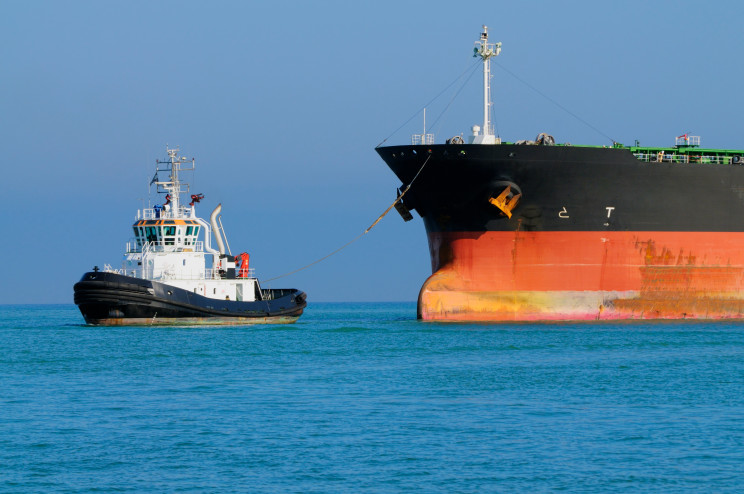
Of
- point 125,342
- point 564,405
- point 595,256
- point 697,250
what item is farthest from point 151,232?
point 564,405

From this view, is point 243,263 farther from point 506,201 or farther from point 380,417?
point 380,417

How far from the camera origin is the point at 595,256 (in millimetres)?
30016

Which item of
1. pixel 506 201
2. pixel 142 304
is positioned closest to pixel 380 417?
pixel 506 201

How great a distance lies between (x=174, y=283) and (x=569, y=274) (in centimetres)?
1237

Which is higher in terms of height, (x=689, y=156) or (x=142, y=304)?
(x=689, y=156)

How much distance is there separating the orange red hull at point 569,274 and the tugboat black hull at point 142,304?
6.63 m

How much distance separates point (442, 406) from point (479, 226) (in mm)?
13798

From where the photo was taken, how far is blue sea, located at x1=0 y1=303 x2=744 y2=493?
12.1 metres

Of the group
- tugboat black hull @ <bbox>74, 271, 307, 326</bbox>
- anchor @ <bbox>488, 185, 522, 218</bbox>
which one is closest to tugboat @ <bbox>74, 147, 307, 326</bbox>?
tugboat black hull @ <bbox>74, 271, 307, 326</bbox>

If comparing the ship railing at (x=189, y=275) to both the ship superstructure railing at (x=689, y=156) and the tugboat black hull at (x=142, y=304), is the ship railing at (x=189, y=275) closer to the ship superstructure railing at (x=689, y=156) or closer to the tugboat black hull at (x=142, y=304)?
the tugboat black hull at (x=142, y=304)

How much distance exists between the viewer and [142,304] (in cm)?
3044

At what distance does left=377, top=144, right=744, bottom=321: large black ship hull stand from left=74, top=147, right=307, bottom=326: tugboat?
22.1 feet

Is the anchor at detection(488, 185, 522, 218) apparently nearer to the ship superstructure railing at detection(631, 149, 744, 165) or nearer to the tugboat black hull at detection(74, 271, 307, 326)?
the ship superstructure railing at detection(631, 149, 744, 165)

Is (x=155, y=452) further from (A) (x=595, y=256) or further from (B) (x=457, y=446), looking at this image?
(A) (x=595, y=256)
